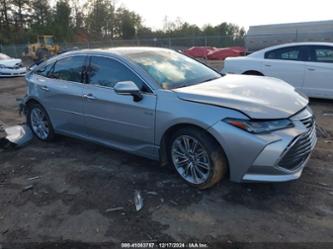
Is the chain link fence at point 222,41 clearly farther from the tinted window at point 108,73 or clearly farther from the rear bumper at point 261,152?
the rear bumper at point 261,152

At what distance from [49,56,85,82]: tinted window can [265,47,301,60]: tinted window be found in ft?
16.4

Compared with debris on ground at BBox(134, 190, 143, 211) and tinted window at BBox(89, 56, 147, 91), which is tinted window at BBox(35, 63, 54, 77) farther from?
debris on ground at BBox(134, 190, 143, 211)

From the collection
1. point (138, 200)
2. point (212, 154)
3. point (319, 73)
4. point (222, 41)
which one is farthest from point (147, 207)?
point (222, 41)

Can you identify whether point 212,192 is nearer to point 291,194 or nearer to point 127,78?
point 291,194

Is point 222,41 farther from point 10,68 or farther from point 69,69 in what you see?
point 69,69

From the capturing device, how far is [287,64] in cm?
767

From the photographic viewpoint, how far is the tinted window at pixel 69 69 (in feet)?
15.9

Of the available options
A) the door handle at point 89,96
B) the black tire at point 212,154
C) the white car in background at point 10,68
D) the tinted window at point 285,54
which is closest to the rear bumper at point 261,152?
the black tire at point 212,154

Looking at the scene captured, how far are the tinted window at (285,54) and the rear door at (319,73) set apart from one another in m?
0.29

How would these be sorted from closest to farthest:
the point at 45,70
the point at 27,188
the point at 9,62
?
the point at 27,188, the point at 45,70, the point at 9,62

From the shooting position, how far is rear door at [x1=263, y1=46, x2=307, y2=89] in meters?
7.53

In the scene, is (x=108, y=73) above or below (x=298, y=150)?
above

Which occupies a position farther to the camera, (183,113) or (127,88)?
(127,88)

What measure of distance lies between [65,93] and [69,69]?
0.40m
